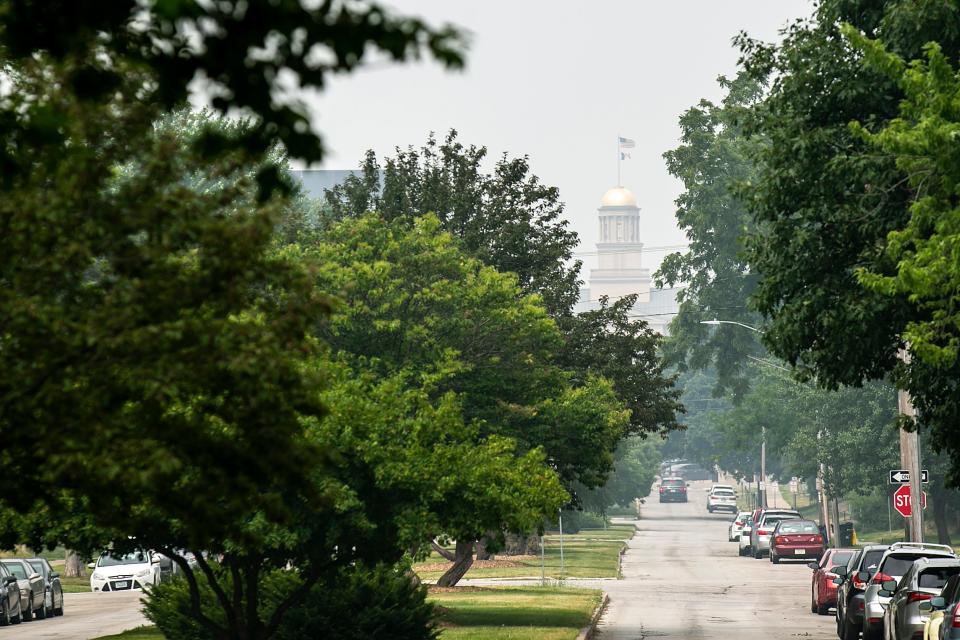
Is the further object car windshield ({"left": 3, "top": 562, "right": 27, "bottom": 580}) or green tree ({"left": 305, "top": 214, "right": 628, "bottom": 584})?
car windshield ({"left": 3, "top": 562, "right": 27, "bottom": 580})

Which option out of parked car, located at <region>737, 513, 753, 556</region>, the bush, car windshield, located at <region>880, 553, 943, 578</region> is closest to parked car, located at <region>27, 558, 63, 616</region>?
the bush

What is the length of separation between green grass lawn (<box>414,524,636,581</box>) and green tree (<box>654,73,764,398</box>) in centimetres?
965

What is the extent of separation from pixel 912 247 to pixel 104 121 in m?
14.2

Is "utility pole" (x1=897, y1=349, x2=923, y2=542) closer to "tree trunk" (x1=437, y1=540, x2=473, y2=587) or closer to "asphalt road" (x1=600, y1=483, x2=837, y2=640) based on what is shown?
"asphalt road" (x1=600, y1=483, x2=837, y2=640)

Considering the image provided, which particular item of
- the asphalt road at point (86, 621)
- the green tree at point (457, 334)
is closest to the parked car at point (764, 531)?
the asphalt road at point (86, 621)

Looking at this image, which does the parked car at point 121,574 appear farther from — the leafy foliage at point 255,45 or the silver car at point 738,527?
the leafy foliage at point 255,45

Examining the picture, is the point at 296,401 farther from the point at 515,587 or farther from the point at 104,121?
the point at 515,587

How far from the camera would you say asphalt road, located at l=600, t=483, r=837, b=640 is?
96.6ft

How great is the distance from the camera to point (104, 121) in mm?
8953

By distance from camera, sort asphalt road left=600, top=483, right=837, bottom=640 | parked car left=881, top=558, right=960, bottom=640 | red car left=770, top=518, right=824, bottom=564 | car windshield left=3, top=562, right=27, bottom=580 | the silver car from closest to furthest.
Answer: parked car left=881, top=558, right=960, bottom=640 → asphalt road left=600, top=483, right=837, bottom=640 → car windshield left=3, top=562, right=27, bottom=580 → red car left=770, top=518, right=824, bottom=564 → the silver car

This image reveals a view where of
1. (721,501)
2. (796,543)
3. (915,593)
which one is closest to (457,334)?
(915,593)

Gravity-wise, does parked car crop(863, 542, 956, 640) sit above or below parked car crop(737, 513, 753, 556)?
above

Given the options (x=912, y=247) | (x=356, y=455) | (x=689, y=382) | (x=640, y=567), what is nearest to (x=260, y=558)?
(x=356, y=455)

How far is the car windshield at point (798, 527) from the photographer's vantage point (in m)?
59.2
